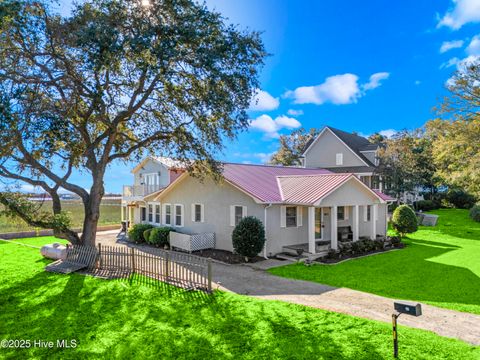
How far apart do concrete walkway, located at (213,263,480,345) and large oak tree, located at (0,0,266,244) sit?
19.5 ft

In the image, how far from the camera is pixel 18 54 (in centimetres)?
1165

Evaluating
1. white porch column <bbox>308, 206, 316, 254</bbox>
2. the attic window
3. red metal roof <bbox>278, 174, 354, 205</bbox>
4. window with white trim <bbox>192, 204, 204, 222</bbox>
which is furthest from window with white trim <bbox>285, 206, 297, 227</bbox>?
the attic window

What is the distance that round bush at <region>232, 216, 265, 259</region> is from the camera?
15.3 meters

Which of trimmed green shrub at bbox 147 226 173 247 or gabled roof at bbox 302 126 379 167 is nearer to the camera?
trimmed green shrub at bbox 147 226 173 247

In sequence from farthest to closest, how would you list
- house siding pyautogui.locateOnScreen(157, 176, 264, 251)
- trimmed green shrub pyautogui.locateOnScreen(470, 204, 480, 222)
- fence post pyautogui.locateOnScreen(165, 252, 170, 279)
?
1. trimmed green shrub pyautogui.locateOnScreen(470, 204, 480, 222)
2. house siding pyautogui.locateOnScreen(157, 176, 264, 251)
3. fence post pyautogui.locateOnScreen(165, 252, 170, 279)

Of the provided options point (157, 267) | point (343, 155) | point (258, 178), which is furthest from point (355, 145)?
point (157, 267)

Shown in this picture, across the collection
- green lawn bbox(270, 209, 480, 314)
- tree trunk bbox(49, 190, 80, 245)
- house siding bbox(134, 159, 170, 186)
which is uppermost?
house siding bbox(134, 159, 170, 186)

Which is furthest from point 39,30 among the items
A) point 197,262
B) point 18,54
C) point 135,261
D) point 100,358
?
point 100,358

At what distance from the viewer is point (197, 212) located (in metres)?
20.2

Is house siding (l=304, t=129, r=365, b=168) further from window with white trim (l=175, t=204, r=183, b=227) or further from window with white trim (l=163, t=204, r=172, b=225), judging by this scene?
window with white trim (l=175, t=204, r=183, b=227)

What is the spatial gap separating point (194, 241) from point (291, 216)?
222 inches

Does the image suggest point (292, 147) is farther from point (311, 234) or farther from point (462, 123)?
point (311, 234)

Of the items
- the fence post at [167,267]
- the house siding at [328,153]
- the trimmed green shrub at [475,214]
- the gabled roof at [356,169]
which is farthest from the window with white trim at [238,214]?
the trimmed green shrub at [475,214]

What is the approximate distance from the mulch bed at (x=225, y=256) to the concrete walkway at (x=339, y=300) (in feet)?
5.03
